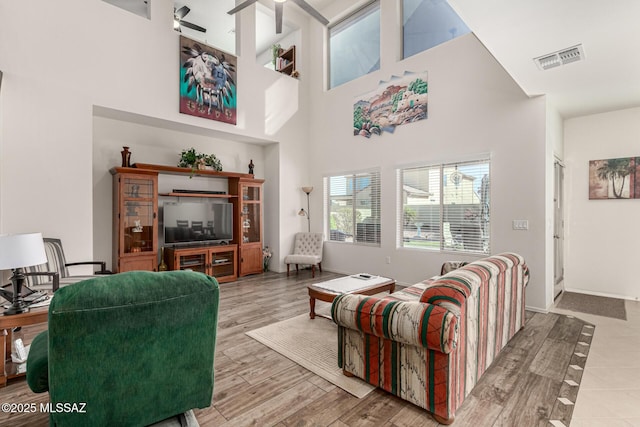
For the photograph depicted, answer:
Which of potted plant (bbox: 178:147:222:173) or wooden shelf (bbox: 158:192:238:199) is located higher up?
potted plant (bbox: 178:147:222:173)

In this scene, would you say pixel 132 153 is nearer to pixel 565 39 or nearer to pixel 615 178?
pixel 565 39

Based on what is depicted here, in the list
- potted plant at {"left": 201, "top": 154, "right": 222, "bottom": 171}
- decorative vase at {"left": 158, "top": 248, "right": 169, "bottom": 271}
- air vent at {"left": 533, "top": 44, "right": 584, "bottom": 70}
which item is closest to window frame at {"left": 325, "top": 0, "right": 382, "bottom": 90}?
potted plant at {"left": 201, "top": 154, "right": 222, "bottom": 171}

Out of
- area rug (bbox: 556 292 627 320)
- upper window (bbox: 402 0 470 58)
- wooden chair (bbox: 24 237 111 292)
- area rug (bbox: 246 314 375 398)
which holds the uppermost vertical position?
upper window (bbox: 402 0 470 58)

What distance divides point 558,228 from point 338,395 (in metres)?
4.31

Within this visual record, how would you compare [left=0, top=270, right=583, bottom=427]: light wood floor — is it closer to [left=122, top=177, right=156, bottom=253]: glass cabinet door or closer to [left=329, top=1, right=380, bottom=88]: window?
[left=122, top=177, right=156, bottom=253]: glass cabinet door

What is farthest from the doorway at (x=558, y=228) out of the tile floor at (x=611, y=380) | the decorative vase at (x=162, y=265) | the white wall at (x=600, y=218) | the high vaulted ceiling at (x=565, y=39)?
the decorative vase at (x=162, y=265)

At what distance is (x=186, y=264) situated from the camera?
5344 millimetres

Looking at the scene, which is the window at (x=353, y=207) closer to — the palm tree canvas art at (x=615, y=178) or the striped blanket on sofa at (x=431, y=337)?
the palm tree canvas art at (x=615, y=178)

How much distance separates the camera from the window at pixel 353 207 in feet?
19.2

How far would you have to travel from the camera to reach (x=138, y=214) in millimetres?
4879

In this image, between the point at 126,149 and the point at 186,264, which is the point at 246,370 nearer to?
the point at 186,264

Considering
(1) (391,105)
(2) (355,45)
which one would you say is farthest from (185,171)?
(2) (355,45)

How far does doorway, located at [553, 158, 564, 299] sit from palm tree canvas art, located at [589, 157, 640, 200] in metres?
0.38

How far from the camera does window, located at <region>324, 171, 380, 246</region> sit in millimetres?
5867
